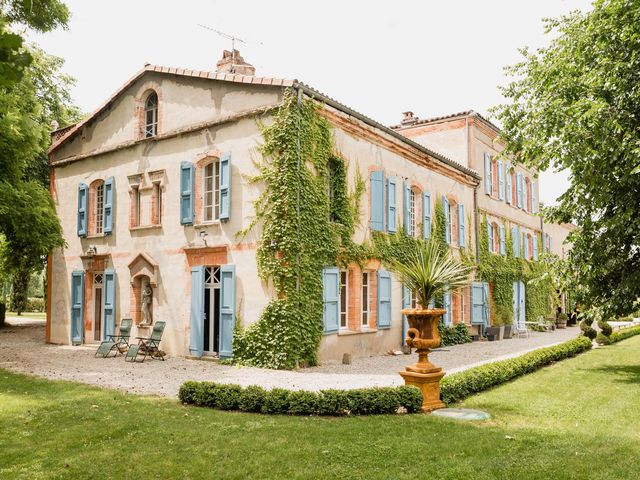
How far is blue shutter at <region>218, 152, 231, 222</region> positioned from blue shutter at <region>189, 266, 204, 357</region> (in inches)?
62.8

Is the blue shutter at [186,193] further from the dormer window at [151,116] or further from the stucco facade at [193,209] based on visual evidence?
the dormer window at [151,116]

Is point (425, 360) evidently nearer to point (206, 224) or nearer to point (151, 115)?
point (206, 224)

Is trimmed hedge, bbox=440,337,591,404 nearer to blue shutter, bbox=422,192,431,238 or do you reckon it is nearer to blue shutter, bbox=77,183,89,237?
blue shutter, bbox=422,192,431,238

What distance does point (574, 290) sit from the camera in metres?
12.6

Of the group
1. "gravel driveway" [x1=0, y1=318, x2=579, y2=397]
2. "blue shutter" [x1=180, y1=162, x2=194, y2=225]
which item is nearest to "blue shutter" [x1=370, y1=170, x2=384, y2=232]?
"gravel driveway" [x1=0, y1=318, x2=579, y2=397]

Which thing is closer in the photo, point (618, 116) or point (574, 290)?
point (618, 116)

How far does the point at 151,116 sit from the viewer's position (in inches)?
658

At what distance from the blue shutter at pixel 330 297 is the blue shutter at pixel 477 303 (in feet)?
29.8

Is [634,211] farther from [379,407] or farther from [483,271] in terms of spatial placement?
[483,271]

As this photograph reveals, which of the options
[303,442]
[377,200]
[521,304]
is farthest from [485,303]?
[303,442]

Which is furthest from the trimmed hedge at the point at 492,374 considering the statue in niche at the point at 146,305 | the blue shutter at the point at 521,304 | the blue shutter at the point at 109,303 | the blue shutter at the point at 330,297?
the blue shutter at the point at 521,304

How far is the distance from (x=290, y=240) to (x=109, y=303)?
22.8 ft

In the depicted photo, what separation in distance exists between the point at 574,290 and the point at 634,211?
2484 mm

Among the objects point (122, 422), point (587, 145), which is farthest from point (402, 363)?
point (122, 422)
